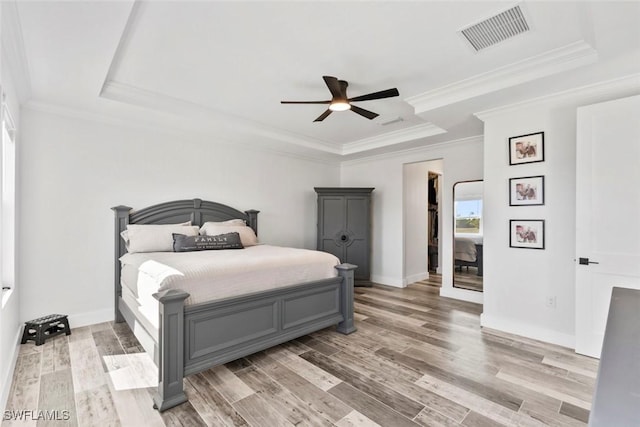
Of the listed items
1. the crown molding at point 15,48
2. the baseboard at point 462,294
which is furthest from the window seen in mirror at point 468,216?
the crown molding at point 15,48

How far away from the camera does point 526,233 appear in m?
3.36

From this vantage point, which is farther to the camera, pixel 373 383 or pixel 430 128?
pixel 430 128

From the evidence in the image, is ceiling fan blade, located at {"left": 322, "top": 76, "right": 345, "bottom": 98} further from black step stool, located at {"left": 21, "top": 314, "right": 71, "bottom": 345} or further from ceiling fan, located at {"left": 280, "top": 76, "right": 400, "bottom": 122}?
black step stool, located at {"left": 21, "top": 314, "right": 71, "bottom": 345}

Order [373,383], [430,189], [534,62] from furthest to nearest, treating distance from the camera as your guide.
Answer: [430,189], [534,62], [373,383]

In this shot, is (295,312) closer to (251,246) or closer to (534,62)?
(251,246)

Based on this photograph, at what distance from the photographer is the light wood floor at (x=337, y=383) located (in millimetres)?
1988

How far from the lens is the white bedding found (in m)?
2.34

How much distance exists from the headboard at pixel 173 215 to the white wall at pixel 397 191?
242 centimetres

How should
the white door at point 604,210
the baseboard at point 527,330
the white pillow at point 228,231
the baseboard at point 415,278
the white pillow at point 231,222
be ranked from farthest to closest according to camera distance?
the baseboard at point 415,278 < the white pillow at point 231,222 < the white pillow at point 228,231 < the baseboard at point 527,330 < the white door at point 604,210

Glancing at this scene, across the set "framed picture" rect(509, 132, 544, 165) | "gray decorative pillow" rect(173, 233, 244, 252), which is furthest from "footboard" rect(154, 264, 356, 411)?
"framed picture" rect(509, 132, 544, 165)

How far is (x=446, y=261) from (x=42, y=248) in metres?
5.38

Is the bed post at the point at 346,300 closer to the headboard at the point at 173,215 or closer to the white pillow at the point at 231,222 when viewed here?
the white pillow at the point at 231,222

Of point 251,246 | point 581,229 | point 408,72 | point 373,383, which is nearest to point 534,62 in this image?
point 408,72

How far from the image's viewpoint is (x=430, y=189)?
23.6ft
